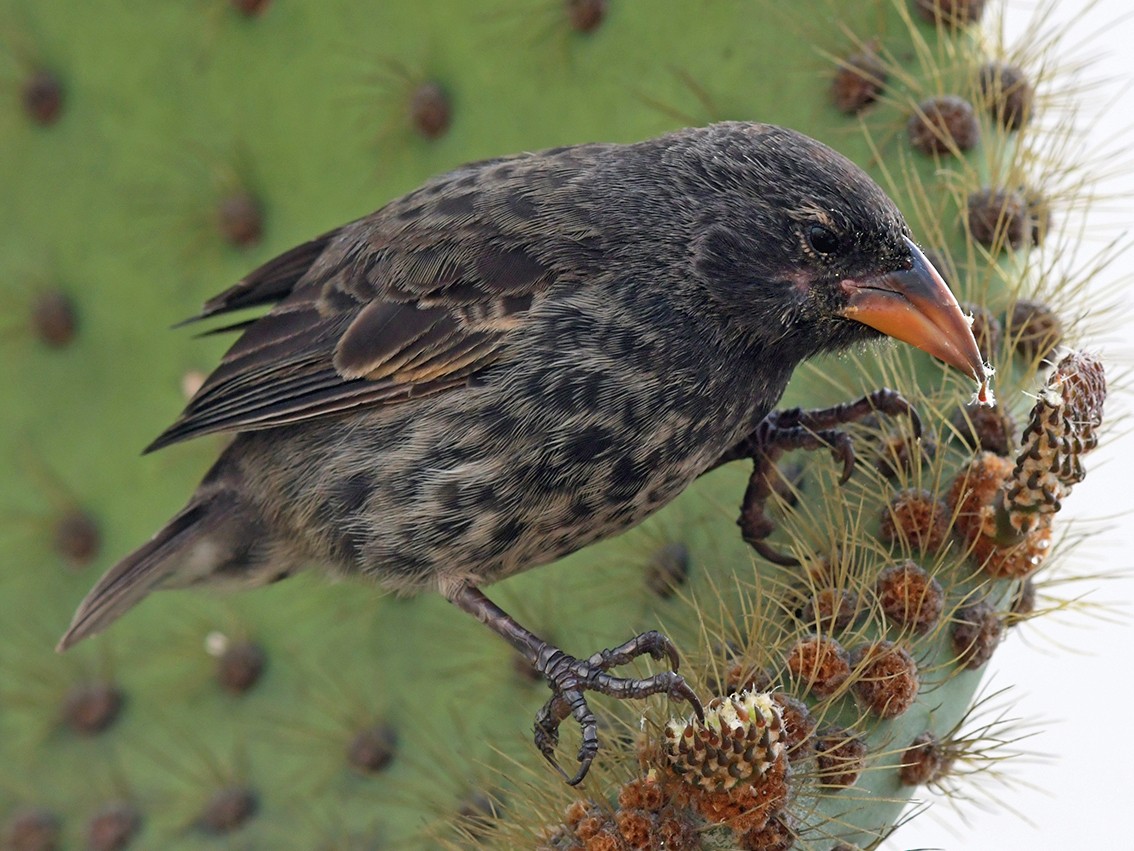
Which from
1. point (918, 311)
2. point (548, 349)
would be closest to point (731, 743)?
point (918, 311)

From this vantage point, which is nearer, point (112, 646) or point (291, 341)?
point (291, 341)

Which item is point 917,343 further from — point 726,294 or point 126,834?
point 126,834

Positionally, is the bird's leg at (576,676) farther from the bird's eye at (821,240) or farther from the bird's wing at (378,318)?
the bird's eye at (821,240)

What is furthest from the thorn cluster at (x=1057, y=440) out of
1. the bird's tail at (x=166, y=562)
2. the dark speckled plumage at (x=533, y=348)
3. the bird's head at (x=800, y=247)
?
the bird's tail at (x=166, y=562)

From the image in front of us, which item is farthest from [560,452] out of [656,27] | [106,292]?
[106,292]

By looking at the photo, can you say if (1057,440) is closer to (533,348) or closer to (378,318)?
(533,348)

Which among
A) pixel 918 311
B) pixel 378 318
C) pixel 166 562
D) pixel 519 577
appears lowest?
pixel 166 562

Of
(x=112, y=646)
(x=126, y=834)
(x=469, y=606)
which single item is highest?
(x=469, y=606)
